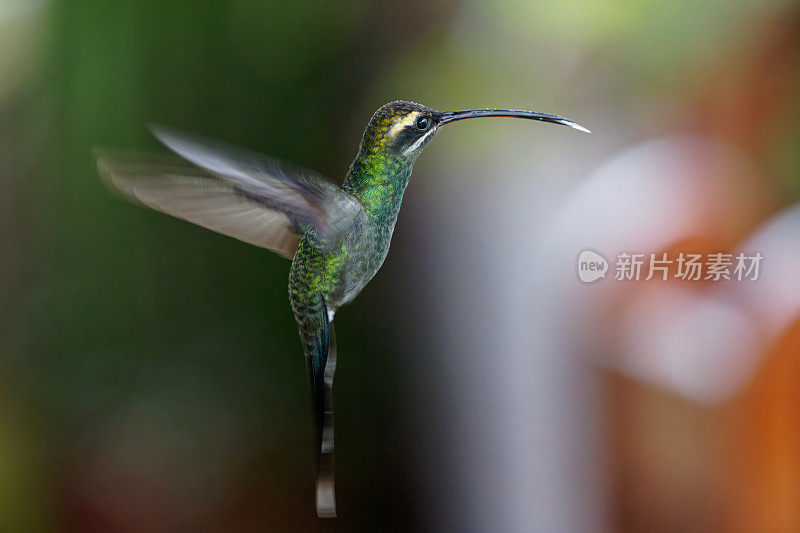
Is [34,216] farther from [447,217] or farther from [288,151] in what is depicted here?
[447,217]

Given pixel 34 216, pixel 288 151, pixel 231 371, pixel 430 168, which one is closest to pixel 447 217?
pixel 430 168

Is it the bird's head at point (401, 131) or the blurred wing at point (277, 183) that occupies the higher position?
the bird's head at point (401, 131)

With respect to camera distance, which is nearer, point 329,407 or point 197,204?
point 197,204

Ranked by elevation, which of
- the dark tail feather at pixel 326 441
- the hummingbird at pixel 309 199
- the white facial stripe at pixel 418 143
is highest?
the white facial stripe at pixel 418 143

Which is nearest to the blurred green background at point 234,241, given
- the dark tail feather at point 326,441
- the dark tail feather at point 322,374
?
the dark tail feather at point 326,441

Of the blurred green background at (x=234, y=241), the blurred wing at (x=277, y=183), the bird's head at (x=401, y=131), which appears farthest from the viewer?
the blurred green background at (x=234, y=241)

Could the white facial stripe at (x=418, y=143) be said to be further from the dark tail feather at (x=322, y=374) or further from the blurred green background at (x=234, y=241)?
the blurred green background at (x=234, y=241)

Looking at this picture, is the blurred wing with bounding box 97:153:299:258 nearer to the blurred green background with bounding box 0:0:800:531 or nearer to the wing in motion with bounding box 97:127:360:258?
the wing in motion with bounding box 97:127:360:258

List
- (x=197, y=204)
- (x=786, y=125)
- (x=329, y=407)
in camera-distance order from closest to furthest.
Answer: (x=197, y=204), (x=329, y=407), (x=786, y=125)
